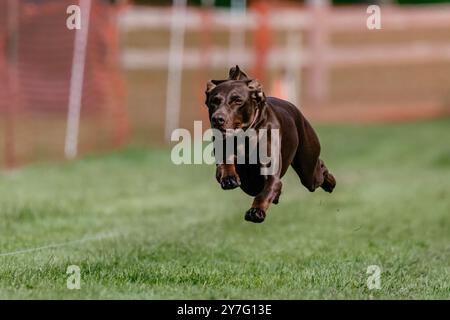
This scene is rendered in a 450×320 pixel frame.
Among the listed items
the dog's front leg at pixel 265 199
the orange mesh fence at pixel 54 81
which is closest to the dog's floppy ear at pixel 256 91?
the dog's front leg at pixel 265 199

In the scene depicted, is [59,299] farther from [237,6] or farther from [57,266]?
[237,6]

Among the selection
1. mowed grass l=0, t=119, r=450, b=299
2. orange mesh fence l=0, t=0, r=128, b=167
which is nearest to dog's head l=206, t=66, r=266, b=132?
mowed grass l=0, t=119, r=450, b=299

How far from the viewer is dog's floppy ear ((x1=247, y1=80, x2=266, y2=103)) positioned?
6.91 m

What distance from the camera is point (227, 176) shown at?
6.87 meters

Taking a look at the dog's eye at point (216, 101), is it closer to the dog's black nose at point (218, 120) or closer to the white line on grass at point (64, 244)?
the dog's black nose at point (218, 120)

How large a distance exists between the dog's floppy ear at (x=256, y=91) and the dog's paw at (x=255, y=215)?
0.64 metres

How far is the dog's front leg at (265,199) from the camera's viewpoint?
6867 millimetres

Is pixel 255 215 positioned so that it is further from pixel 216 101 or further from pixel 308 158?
pixel 308 158

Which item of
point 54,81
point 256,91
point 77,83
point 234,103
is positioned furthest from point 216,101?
point 54,81

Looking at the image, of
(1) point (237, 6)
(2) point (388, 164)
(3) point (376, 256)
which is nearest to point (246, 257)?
(3) point (376, 256)

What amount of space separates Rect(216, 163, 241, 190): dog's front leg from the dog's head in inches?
9.8

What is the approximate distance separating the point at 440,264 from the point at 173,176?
9.22 meters

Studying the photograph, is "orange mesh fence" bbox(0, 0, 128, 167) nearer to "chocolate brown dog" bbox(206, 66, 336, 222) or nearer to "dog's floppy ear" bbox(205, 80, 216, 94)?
"chocolate brown dog" bbox(206, 66, 336, 222)

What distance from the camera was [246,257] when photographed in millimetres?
9734
